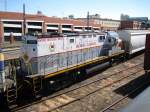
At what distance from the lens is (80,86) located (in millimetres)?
15547

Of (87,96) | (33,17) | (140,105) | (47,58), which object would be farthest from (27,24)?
(140,105)

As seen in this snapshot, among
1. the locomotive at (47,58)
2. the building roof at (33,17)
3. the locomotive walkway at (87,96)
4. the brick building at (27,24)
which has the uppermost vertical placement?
the building roof at (33,17)

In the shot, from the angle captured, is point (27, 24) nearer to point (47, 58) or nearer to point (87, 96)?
point (47, 58)

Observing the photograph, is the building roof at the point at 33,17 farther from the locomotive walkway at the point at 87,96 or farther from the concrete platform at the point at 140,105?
the concrete platform at the point at 140,105

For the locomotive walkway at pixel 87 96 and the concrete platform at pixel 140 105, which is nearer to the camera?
the concrete platform at pixel 140 105

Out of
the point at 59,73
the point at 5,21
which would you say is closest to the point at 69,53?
the point at 59,73

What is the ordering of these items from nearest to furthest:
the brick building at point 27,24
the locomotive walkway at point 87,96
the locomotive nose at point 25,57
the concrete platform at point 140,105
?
1. the concrete platform at point 140,105
2. the locomotive walkway at point 87,96
3. the locomotive nose at point 25,57
4. the brick building at point 27,24

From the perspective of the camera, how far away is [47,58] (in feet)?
44.5

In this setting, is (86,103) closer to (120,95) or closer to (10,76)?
(120,95)

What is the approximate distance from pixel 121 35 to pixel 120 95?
1384cm

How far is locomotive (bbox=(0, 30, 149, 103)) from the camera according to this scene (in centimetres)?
1185

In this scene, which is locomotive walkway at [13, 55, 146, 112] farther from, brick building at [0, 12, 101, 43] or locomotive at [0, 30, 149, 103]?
brick building at [0, 12, 101, 43]

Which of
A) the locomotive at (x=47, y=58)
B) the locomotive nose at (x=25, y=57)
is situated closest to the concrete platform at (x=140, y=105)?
the locomotive at (x=47, y=58)

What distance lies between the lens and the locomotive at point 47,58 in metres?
11.9
